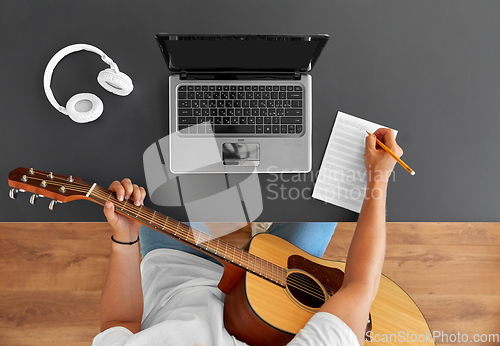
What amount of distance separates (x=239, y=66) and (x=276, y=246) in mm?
595

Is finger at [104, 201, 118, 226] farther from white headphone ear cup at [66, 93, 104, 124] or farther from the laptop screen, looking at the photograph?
the laptop screen

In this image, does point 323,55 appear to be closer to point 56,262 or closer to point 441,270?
point 441,270

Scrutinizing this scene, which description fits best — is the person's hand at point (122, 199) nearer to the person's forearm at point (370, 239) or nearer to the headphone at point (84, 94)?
the headphone at point (84, 94)

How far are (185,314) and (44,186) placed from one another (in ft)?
1.63

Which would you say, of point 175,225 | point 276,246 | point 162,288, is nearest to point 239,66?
point 175,225

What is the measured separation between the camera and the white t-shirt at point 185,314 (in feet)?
2.18

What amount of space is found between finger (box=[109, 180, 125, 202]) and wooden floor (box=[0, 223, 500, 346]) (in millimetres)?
719

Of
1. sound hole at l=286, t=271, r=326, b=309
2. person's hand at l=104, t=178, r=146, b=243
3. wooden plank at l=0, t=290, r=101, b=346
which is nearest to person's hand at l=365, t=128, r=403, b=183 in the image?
sound hole at l=286, t=271, r=326, b=309

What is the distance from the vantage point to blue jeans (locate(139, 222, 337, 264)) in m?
1.03

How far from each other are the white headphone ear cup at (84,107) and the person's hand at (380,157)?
764 mm

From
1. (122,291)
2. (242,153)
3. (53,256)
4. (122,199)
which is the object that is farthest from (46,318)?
(242,153)

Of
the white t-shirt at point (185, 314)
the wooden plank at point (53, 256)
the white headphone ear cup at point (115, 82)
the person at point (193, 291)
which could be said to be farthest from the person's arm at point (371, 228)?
the wooden plank at point (53, 256)

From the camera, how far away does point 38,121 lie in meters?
0.82

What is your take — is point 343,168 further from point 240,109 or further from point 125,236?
point 125,236
